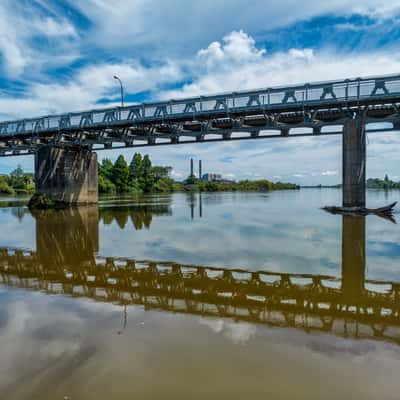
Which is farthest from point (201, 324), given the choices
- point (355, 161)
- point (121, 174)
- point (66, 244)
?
point (121, 174)

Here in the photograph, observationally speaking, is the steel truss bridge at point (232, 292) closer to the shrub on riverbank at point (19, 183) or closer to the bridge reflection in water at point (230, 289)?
the bridge reflection in water at point (230, 289)

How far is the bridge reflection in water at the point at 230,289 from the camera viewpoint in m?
5.63

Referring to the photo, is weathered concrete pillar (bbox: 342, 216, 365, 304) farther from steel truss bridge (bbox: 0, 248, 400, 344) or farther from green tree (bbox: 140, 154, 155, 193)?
green tree (bbox: 140, 154, 155, 193)

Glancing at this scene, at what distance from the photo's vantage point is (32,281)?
8.41 meters

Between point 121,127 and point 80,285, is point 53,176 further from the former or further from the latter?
point 80,285

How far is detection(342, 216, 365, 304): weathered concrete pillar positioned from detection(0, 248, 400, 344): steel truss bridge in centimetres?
10

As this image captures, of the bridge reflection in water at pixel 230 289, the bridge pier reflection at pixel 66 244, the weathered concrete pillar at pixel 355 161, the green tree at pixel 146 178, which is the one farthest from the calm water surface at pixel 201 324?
the green tree at pixel 146 178

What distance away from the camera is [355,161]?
25.4 metres

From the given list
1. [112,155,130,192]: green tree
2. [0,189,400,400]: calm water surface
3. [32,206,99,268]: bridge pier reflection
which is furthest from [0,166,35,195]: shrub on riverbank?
[0,189,400,400]: calm water surface

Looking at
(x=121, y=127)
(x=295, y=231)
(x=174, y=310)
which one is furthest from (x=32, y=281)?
(x=121, y=127)

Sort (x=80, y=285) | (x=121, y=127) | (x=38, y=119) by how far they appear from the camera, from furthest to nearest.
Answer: (x=38, y=119)
(x=121, y=127)
(x=80, y=285)

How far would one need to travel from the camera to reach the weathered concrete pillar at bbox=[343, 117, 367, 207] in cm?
2520

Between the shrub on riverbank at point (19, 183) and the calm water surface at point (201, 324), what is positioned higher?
the shrub on riverbank at point (19, 183)

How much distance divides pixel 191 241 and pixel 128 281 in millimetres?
6060
